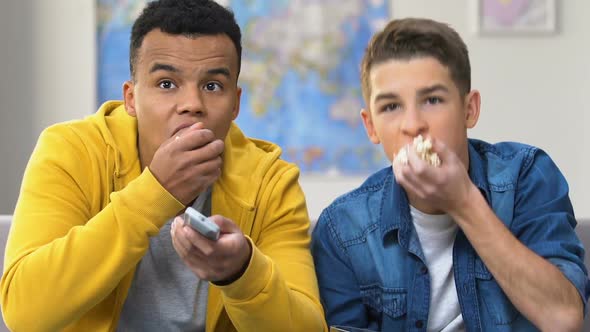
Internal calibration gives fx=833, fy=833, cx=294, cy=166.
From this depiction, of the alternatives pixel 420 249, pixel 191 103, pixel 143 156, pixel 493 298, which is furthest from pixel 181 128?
pixel 493 298

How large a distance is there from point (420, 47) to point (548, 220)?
0.38 metres

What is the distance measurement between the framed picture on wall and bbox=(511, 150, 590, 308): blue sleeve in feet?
8.28

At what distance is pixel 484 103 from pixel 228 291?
2.93 metres

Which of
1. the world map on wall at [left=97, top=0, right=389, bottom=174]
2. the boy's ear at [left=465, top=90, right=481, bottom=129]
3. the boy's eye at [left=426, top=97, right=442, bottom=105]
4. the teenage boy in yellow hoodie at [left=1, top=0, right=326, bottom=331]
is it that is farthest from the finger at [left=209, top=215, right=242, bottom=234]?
the world map on wall at [left=97, top=0, right=389, bottom=174]

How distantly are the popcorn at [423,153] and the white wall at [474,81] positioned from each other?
8.24ft

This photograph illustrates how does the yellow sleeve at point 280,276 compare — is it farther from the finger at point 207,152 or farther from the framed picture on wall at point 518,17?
the framed picture on wall at point 518,17

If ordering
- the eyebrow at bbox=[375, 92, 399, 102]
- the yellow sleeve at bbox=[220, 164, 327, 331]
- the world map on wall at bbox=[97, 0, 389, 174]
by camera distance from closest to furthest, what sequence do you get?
the yellow sleeve at bbox=[220, 164, 327, 331] → the eyebrow at bbox=[375, 92, 399, 102] → the world map on wall at bbox=[97, 0, 389, 174]

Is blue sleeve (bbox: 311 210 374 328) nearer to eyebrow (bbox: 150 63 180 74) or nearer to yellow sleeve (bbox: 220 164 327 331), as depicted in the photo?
yellow sleeve (bbox: 220 164 327 331)

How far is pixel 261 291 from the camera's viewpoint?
1.25 metres

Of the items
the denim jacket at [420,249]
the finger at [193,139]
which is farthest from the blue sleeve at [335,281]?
the finger at [193,139]

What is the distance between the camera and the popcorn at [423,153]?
1331 mm

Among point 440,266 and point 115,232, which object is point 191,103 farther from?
point 440,266

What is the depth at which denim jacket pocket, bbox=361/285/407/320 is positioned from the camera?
1.44 metres

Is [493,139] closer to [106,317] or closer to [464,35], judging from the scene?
[464,35]
